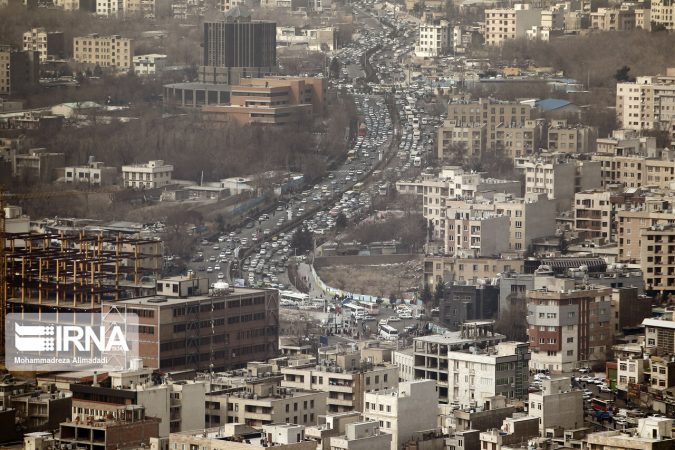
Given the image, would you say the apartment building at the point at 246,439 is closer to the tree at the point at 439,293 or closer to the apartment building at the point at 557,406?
the apartment building at the point at 557,406

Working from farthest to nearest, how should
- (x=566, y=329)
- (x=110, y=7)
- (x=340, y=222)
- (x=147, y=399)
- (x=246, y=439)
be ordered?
(x=110, y=7)
(x=340, y=222)
(x=566, y=329)
(x=147, y=399)
(x=246, y=439)

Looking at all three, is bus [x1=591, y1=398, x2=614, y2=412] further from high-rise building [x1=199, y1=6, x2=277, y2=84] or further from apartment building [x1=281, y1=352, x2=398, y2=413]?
high-rise building [x1=199, y1=6, x2=277, y2=84]

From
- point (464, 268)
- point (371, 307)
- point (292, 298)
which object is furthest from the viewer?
point (464, 268)

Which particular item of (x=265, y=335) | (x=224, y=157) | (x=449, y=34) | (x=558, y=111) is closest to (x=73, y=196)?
(x=224, y=157)

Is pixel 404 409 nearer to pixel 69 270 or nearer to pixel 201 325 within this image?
pixel 201 325

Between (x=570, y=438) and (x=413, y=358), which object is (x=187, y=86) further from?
(x=570, y=438)

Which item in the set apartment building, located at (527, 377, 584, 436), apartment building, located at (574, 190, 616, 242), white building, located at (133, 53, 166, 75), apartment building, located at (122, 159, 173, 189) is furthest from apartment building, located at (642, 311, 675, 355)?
white building, located at (133, 53, 166, 75)

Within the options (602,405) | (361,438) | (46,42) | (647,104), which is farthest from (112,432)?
(46,42)
